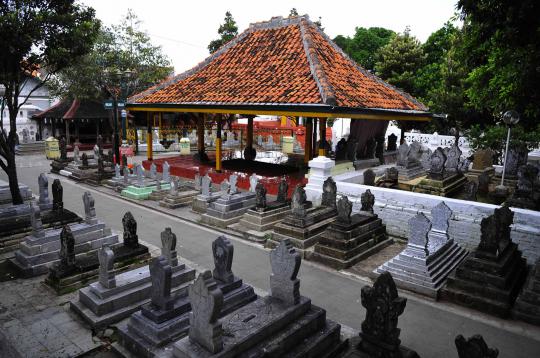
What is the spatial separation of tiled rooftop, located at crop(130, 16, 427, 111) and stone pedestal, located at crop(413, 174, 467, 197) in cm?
304

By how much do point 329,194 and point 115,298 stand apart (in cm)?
627

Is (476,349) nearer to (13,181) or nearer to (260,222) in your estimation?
(260,222)

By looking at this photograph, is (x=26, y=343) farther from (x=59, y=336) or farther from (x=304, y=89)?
(x=304, y=89)

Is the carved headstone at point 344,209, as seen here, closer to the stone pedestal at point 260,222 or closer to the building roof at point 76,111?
the stone pedestal at point 260,222

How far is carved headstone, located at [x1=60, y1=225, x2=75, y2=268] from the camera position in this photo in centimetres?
653

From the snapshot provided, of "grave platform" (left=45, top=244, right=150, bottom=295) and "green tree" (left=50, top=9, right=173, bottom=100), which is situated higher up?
"green tree" (left=50, top=9, right=173, bottom=100)

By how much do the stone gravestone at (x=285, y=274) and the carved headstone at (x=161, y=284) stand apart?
1.44m

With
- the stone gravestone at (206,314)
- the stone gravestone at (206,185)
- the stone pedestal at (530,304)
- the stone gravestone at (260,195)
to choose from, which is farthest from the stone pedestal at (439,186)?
the stone gravestone at (206,314)

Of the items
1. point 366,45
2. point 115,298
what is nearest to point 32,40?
point 115,298

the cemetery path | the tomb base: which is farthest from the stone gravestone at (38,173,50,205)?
the tomb base

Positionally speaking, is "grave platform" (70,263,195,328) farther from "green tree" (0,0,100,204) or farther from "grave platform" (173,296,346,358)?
"green tree" (0,0,100,204)

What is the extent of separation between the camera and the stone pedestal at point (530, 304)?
5910 millimetres

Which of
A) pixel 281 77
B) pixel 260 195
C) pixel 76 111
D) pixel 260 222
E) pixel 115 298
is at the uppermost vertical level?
pixel 281 77

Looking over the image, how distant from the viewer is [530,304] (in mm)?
5984
